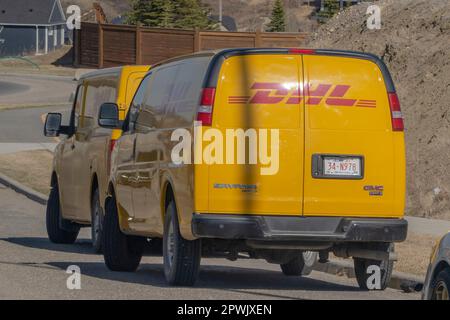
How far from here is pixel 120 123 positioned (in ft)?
48.3

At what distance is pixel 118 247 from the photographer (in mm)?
14445

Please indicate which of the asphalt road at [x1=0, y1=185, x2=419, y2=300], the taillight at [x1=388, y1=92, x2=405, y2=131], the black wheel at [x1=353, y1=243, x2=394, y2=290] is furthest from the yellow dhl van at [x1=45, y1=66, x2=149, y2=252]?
the taillight at [x1=388, y1=92, x2=405, y2=131]

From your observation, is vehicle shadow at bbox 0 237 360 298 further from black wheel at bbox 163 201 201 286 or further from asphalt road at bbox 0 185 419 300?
black wheel at bbox 163 201 201 286

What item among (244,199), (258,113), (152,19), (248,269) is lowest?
(248,269)

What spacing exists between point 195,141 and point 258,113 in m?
0.63

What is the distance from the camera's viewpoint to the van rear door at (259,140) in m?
11.8

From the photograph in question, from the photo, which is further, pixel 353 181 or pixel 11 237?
pixel 11 237

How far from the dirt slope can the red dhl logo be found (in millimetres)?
9194

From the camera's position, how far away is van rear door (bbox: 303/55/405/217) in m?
12.0

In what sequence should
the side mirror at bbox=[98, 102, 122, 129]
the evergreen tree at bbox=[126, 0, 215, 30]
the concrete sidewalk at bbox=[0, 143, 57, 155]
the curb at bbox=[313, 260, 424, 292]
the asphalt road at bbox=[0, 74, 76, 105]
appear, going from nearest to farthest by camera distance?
the curb at bbox=[313, 260, 424, 292], the side mirror at bbox=[98, 102, 122, 129], the concrete sidewalk at bbox=[0, 143, 57, 155], the asphalt road at bbox=[0, 74, 76, 105], the evergreen tree at bbox=[126, 0, 215, 30]

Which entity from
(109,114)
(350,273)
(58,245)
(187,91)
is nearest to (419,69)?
(58,245)

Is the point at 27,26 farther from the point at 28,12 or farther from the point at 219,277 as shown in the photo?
the point at 219,277
